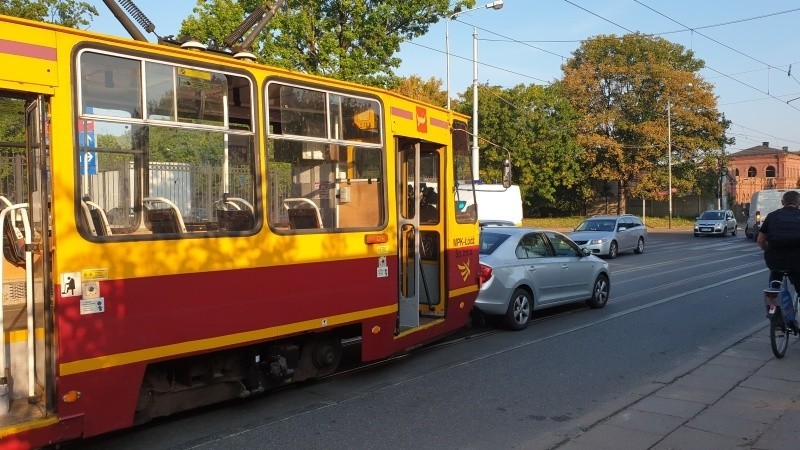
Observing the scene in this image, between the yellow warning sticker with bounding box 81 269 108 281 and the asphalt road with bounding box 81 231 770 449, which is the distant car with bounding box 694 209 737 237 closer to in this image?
the asphalt road with bounding box 81 231 770 449

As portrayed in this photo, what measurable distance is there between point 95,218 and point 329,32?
731 inches

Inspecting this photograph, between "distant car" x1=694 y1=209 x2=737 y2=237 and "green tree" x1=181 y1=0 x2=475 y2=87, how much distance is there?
23659 millimetres

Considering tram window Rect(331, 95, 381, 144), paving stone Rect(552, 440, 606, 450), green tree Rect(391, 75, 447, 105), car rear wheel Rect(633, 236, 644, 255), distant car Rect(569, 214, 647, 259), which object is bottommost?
paving stone Rect(552, 440, 606, 450)

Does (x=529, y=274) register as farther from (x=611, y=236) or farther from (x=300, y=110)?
(x=611, y=236)

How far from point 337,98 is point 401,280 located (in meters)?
2.31

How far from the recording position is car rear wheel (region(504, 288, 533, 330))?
30.8 ft

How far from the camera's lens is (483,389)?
21.7ft

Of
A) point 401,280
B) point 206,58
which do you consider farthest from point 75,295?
point 401,280

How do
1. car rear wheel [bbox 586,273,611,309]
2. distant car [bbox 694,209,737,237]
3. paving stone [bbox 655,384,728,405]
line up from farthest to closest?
distant car [bbox 694,209,737,237]
car rear wheel [bbox 586,273,611,309]
paving stone [bbox 655,384,728,405]

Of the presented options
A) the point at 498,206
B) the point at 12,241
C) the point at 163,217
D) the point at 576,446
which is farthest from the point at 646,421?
the point at 498,206

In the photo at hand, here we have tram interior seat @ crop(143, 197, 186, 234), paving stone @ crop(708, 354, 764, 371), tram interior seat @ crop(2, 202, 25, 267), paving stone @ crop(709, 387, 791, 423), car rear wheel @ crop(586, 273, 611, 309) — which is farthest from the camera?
car rear wheel @ crop(586, 273, 611, 309)

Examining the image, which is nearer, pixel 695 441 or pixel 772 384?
pixel 695 441

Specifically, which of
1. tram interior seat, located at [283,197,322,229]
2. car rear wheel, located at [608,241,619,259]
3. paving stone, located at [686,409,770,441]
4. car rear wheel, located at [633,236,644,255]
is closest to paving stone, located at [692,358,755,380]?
paving stone, located at [686,409,770,441]

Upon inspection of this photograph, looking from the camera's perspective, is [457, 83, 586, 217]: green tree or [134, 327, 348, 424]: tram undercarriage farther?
[457, 83, 586, 217]: green tree
